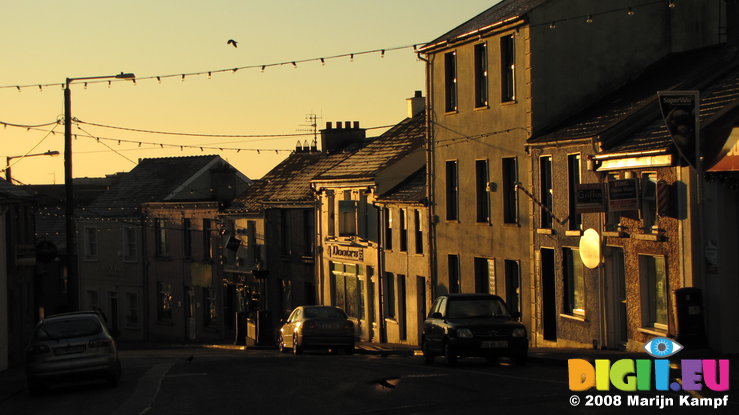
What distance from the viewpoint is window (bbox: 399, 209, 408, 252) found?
42938mm

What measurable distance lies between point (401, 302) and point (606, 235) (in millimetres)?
16183

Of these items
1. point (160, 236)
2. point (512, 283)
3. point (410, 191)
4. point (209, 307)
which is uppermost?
point (410, 191)

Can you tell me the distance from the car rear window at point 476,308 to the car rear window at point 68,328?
7.50 m

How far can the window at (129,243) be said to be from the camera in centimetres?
6219

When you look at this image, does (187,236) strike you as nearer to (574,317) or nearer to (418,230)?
(418,230)

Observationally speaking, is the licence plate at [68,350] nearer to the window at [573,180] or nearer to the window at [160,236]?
the window at [573,180]

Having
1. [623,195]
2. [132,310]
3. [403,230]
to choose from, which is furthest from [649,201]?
[132,310]

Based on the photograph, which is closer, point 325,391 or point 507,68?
point 325,391

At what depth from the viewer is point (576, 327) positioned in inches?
1176

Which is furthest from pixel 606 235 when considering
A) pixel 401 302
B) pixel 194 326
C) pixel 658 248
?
pixel 194 326

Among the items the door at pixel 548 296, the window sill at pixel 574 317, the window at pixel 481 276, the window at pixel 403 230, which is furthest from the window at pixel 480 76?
the window sill at pixel 574 317

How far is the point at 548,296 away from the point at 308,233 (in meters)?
21.3

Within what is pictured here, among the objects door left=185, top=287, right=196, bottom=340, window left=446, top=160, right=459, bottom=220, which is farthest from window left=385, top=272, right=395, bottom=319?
door left=185, top=287, right=196, bottom=340

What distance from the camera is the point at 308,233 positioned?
51.9 m
